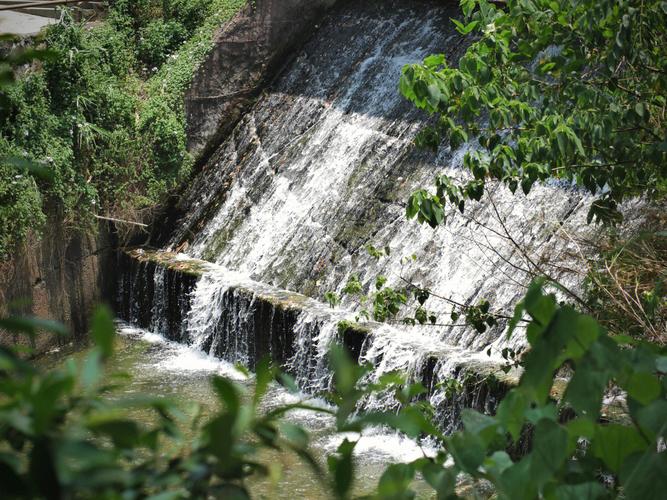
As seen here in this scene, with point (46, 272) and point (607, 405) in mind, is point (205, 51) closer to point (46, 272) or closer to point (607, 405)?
point (46, 272)

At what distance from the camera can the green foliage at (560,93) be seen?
14.9 ft

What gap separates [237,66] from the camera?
11.4 meters

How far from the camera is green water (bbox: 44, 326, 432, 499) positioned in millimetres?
6539

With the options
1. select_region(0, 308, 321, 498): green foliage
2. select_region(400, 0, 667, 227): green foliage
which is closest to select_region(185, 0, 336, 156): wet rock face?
select_region(400, 0, 667, 227): green foliage

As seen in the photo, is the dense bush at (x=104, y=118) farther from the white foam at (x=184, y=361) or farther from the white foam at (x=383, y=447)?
the white foam at (x=383, y=447)

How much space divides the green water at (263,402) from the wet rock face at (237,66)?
8.18ft

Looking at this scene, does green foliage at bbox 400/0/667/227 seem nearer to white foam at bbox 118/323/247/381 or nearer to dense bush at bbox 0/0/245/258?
white foam at bbox 118/323/247/381

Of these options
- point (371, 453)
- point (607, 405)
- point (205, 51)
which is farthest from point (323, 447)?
point (205, 51)

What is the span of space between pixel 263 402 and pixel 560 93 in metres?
3.89

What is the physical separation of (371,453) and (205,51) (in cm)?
591

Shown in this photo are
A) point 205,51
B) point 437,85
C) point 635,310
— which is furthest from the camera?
point 205,51

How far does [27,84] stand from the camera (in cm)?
997

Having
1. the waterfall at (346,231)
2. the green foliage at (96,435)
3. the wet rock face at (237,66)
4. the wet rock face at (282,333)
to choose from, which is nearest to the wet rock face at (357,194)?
the waterfall at (346,231)

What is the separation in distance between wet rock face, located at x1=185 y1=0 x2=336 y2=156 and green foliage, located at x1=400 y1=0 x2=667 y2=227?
6.45 metres
